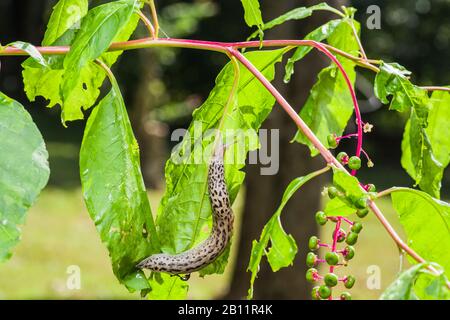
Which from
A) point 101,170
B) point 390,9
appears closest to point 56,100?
point 101,170

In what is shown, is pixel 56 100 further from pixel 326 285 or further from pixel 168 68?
pixel 168 68

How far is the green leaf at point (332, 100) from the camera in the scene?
4.35ft

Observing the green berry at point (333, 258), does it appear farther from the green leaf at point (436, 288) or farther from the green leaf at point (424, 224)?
the green leaf at point (436, 288)

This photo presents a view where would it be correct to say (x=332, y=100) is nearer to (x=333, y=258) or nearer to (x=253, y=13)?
(x=253, y=13)

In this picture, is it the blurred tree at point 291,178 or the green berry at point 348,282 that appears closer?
the green berry at point 348,282

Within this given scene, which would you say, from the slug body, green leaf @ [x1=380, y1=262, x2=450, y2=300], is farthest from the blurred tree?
green leaf @ [x1=380, y1=262, x2=450, y2=300]

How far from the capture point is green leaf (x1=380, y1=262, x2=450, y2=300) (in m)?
0.64

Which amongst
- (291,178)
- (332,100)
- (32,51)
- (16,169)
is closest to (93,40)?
(32,51)

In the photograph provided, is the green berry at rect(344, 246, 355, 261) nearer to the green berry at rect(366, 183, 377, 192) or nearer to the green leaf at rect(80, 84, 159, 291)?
the green berry at rect(366, 183, 377, 192)

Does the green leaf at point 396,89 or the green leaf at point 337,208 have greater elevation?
the green leaf at point 396,89

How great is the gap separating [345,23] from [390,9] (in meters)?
12.3

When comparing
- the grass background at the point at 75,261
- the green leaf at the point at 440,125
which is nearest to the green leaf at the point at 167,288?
the green leaf at the point at 440,125

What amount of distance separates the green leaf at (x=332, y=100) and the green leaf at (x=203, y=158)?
20cm

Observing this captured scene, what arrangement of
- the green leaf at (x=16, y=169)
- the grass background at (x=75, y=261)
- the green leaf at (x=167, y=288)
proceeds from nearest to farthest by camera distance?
the green leaf at (x=16, y=169) → the green leaf at (x=167, y=288) → the grass background at (x=75, y=261)
